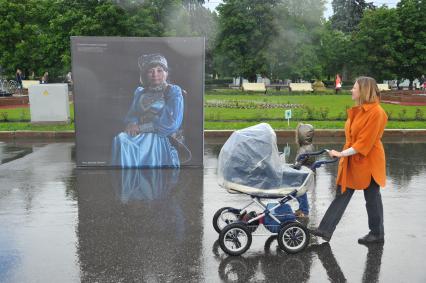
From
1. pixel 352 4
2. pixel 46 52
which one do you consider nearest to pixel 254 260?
pixel 46 52

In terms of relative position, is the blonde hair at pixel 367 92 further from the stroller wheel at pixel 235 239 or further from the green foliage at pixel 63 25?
the green foliage at pixel 63 25

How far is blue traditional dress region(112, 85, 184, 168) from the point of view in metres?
9.59

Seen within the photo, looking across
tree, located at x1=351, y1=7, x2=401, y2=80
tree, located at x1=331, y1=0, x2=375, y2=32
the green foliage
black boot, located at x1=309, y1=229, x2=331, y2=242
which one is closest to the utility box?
black boot, located at x1=309, y1=229, x2=331, y2=242

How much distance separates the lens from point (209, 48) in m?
49.3

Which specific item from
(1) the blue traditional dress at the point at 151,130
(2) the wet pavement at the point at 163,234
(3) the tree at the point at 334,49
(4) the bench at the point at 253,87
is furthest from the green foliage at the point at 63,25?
(2) the wet pavement at the point at 163,234

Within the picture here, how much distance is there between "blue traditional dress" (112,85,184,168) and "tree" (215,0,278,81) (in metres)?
35.8

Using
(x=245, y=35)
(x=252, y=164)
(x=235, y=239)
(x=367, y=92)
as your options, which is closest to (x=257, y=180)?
(x=252, y=164)

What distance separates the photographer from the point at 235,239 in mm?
5391

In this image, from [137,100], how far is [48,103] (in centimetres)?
743

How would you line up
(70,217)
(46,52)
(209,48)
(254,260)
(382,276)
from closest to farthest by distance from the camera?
(382,276), (254,260), (70,217), (46,52), (209,48)

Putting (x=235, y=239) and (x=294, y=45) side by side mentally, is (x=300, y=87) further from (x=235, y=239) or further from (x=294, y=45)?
(x=235, y=239)

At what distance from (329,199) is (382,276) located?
2957mm

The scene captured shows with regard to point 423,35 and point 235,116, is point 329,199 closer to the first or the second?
point 235,116

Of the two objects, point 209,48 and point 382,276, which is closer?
point 382,276
